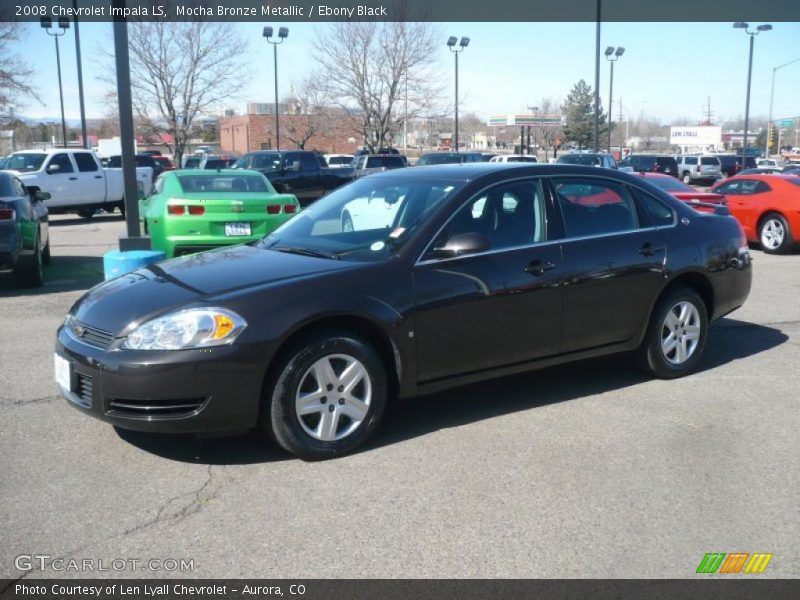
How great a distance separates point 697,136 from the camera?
95438 mm

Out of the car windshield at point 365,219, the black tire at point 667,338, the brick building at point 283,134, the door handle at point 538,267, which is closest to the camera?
the car windshield at point 365,219

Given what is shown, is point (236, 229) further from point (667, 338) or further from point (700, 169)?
point (700, 169)

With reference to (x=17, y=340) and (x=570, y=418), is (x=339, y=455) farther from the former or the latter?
(x=17, y=340)

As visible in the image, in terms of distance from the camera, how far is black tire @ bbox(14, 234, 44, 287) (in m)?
10.5

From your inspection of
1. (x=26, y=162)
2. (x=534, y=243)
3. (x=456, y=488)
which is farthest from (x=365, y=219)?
(x=26, y=162)

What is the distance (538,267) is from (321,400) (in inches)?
69.5

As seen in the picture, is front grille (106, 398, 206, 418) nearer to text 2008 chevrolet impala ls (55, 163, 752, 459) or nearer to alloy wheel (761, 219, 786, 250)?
text 2008 chevrolet impala ls (55, 163, 752, 459)

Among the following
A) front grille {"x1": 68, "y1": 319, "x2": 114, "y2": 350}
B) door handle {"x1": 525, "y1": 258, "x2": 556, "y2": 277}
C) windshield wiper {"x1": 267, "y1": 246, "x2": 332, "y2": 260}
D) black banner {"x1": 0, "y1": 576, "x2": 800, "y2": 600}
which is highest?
windshield wiper {"x1": 267, "y1": 246, "x2": 332, "y2": 260}

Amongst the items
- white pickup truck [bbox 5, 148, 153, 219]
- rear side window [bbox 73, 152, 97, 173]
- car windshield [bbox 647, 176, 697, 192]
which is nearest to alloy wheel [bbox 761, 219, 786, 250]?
car windshield [bbox 647, 176, 697, 192]

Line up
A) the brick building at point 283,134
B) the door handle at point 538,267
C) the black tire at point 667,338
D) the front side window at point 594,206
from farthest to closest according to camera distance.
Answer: the brick building at point 283,134 → the black tire at point 667,338 → the front side window at point 594,206 → the door handle at point 538,267

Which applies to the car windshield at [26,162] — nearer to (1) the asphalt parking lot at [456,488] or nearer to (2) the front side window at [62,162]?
(2) the front side window at [62,162]

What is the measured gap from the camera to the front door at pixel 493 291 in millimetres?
5055

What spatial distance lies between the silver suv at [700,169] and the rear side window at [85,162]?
33670 mm

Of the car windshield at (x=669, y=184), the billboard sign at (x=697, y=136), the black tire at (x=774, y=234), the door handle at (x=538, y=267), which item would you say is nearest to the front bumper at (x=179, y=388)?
the door handle at (x=538, y=267)
